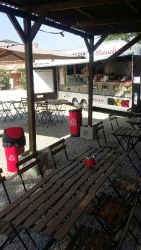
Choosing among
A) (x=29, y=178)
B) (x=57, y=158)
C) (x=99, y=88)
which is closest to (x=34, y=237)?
(x=29, y=178)

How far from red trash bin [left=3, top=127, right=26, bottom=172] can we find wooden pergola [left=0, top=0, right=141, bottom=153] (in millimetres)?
307

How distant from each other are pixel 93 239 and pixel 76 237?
19 cm

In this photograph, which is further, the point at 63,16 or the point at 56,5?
the point at 63,16

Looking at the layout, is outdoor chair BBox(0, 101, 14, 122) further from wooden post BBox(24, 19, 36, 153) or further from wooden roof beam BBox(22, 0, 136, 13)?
wooden roof beam BBox(22, 0, 136, 13)

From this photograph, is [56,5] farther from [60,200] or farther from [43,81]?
[43,81]

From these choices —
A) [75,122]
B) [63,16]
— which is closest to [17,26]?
[63,16]

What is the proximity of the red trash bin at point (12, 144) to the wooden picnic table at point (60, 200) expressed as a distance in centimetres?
195

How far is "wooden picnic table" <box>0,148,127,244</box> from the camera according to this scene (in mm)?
2608

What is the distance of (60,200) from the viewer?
10.2ft

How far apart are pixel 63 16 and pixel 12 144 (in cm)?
343

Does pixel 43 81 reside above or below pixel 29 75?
above

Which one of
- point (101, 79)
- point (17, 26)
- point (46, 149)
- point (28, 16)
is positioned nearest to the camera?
point (17, 26)

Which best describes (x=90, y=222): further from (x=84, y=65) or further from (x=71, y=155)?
(x=84, y=65)

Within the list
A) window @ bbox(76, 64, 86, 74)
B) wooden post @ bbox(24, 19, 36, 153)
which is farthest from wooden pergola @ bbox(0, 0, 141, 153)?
window @ bbox(76, 64, 86, 74)
